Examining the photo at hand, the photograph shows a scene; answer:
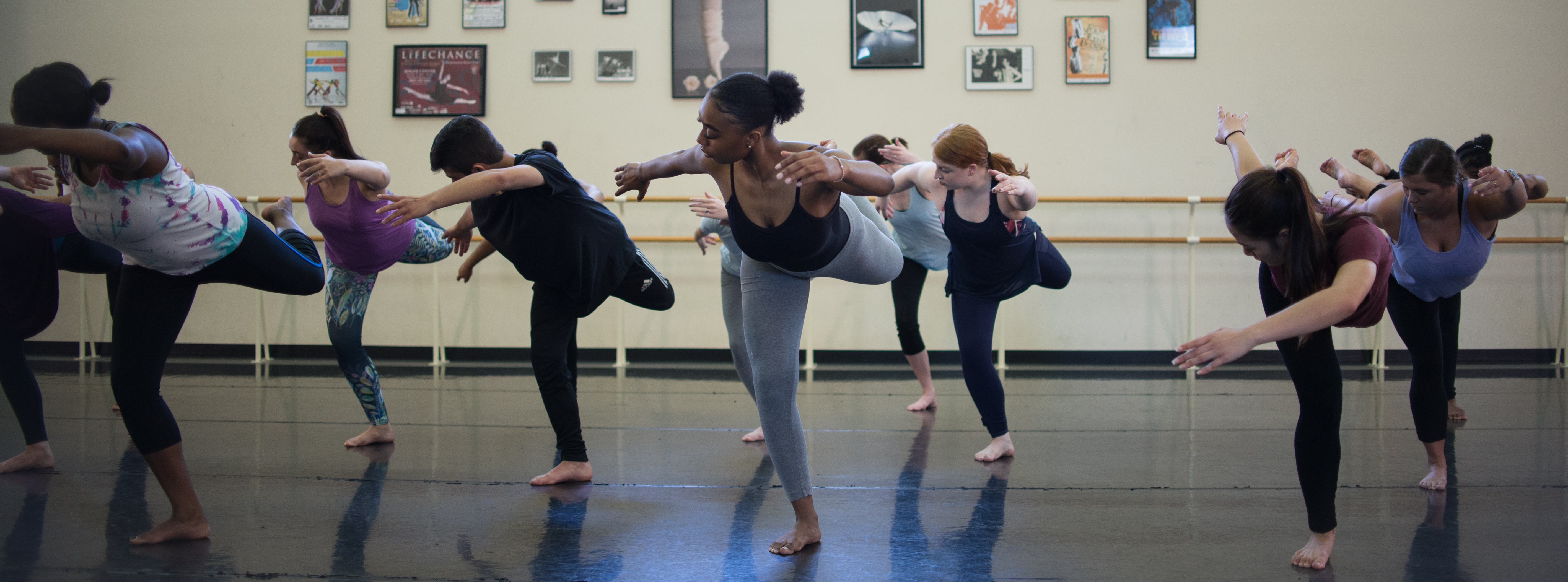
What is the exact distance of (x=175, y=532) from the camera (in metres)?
1.96

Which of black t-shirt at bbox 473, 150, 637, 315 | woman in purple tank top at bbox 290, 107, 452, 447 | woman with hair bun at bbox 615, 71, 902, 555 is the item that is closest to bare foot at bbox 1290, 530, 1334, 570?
woman with hair bun at bbox 615, 71, 902, 555

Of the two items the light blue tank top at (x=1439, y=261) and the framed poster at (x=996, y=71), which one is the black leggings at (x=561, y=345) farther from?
the framed poster at (x=996, y=71)

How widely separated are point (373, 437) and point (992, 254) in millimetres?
2202

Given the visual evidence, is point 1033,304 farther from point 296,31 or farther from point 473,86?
point 296,31

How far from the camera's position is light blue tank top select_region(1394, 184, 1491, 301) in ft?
8.25

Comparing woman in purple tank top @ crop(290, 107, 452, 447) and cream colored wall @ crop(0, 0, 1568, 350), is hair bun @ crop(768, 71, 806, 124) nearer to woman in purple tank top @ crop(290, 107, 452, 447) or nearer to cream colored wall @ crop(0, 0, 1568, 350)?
woman in purple tank top @ crop(290, 107, 452, 447)

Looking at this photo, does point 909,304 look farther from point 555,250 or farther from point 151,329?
point 151,329

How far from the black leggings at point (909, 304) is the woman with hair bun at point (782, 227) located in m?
1.79

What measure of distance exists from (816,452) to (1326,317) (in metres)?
1.74

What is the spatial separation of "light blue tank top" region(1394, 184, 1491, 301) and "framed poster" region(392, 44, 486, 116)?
4.97 meters

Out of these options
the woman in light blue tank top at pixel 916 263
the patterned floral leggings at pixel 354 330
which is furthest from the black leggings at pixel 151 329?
the woman in light blue tank top at pixel 916 263

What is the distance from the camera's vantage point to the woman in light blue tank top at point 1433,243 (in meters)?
2.43

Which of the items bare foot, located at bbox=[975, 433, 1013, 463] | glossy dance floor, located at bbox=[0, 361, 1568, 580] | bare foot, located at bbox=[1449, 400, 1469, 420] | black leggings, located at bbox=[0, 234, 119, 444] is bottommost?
glossy dance floor, located at bbox=[0, 361, 1568, 580]

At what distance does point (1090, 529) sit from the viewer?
2.07 meters
